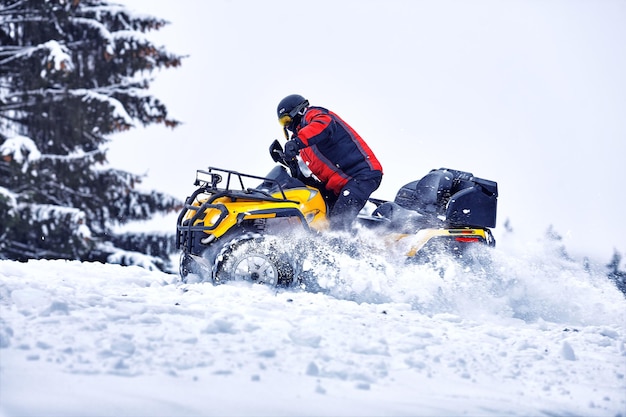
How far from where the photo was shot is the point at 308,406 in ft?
10.2

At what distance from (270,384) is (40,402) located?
1064 mm

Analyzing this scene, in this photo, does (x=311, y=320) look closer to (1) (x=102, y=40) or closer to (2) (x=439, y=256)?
(2) (x=439, y=256)

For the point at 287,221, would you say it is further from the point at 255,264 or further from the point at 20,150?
the point at 20,150

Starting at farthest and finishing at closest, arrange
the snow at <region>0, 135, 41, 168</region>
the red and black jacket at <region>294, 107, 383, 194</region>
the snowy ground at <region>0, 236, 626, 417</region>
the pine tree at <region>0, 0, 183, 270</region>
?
1. the pine tree at <region>0, 0, 183, 270</region>
2. the snow at <region>0, 135, 41, 168</region>
3. the red and black jacket at <region>294, 107, 383, 194</region>
4. the snowy ground at <region>0, 236, 626, 417</region>

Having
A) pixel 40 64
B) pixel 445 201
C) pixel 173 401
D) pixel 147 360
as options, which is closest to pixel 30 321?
pixel 147 360

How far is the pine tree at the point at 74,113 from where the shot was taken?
16.2 meters

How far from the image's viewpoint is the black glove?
6.50 metres

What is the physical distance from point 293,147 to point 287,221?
2.37 feet

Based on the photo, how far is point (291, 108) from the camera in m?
7.12

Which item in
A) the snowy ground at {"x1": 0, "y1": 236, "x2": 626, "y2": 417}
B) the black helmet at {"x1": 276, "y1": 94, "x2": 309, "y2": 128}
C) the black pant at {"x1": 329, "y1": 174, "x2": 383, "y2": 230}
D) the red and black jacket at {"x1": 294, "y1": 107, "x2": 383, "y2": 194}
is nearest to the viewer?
the snowy ground at {"x1": 0, "y1": 236, "x2": 626, "y2": 417}

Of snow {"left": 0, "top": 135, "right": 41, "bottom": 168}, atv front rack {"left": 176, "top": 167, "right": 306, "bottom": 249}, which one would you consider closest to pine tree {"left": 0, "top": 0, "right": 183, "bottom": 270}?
snow {"left": 0, "top": 135, "right": 41, "bottom": 168}

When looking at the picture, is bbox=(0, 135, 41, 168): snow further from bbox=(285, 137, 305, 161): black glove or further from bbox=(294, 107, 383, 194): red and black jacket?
bbox=(285, 137, 305, 161): black glove

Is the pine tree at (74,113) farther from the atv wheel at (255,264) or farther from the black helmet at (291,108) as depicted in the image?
the atv wheel at (255,264)

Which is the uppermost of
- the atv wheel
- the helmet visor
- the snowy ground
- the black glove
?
the helmet visor
